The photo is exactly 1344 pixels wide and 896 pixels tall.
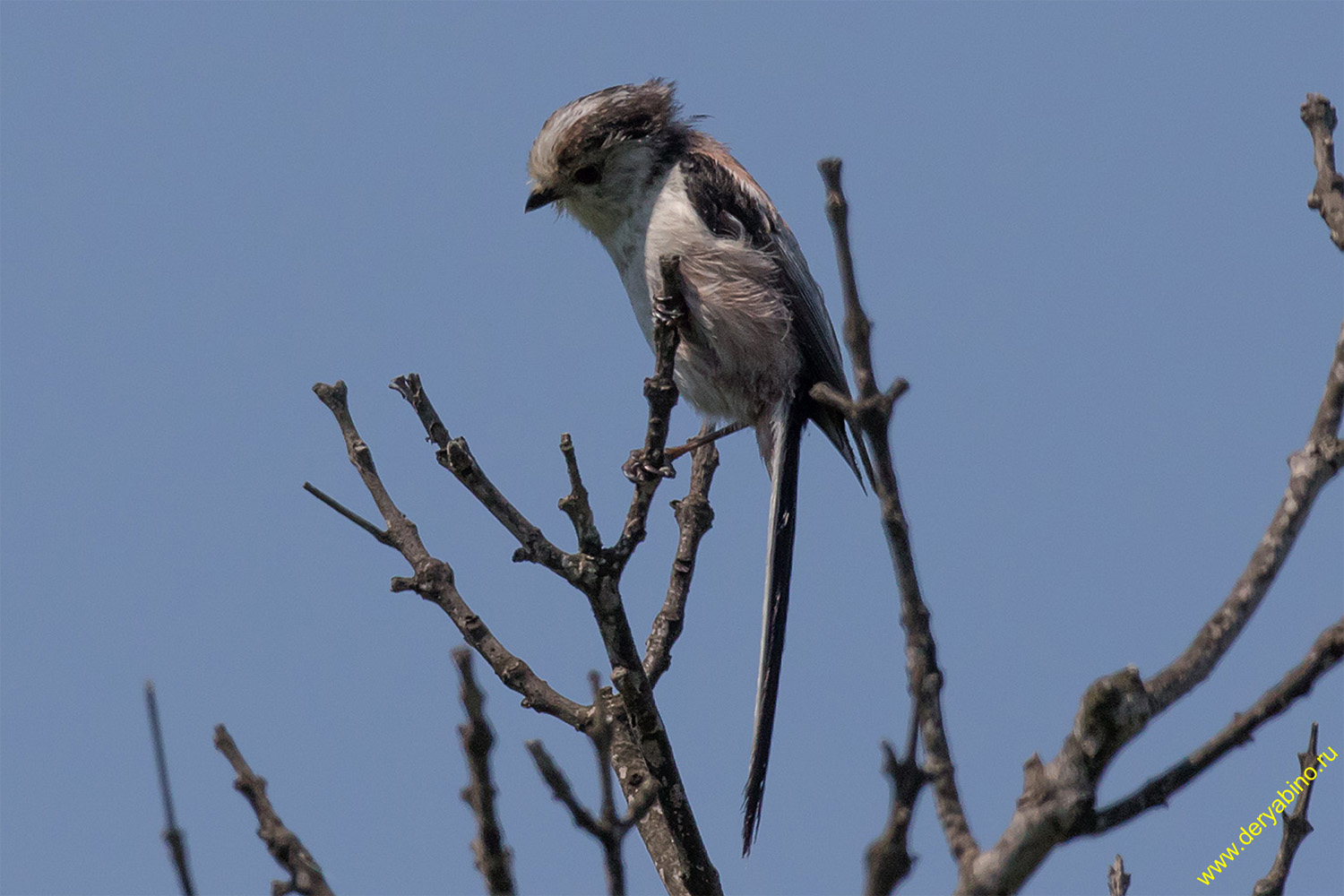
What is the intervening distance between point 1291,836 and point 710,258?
2790mm

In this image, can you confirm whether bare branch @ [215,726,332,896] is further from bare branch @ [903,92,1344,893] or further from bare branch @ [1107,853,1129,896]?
bare branch @ [1107,853,1129,896]

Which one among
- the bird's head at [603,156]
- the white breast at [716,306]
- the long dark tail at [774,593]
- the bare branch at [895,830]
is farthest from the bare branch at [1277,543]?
the bird's head at [603,156]

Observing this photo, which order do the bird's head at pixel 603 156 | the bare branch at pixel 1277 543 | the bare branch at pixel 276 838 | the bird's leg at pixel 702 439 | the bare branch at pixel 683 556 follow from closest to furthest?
the bare branch at pixel 1277 543, the bare branch at pixel 276 838, the bare branch at pixel 683 556, the bird's leg at pixel 702 439, the bird's head at pixel 603 156

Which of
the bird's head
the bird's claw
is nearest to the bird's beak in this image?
the bird's head

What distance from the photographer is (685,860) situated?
312cm

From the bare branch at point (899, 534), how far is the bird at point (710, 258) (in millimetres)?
2297

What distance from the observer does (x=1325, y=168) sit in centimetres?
230

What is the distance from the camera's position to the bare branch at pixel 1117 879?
2.86 m

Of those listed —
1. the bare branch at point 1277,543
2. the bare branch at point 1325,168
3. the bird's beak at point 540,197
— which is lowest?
the bare branch at point 1277,543

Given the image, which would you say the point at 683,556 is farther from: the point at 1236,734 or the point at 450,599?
the point at 1236,734

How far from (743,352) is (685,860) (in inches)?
78.6

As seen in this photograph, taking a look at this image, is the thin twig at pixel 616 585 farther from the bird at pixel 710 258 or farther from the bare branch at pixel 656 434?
the bird at pixel 710 258

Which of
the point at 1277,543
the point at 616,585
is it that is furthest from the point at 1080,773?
the point at 616,585

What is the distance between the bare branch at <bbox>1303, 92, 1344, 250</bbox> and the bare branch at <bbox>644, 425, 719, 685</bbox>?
2.08m
